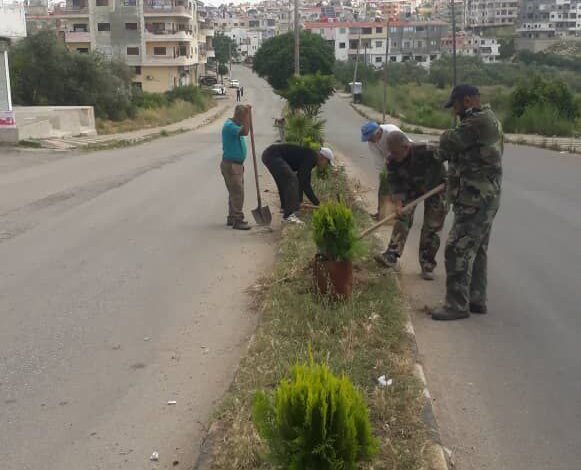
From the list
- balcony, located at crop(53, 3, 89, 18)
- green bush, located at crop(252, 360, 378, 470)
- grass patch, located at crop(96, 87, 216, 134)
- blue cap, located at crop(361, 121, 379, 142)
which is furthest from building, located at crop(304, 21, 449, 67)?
green bush, located at crop(252, 360, 378, 470)

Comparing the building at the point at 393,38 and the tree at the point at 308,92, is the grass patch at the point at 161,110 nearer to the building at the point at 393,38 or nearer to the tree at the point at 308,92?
the tree at the point at 308,92

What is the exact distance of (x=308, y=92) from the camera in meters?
25.8

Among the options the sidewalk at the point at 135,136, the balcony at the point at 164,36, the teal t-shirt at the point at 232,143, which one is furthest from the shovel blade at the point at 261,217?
the balcony at the point at 164,36

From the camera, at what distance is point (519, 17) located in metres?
171

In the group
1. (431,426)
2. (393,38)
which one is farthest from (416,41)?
(431,426)

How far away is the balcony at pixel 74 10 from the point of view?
70812 millimetres

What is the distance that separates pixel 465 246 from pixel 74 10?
71200 mm

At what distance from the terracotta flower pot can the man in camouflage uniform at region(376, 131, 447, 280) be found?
1246 millimetres

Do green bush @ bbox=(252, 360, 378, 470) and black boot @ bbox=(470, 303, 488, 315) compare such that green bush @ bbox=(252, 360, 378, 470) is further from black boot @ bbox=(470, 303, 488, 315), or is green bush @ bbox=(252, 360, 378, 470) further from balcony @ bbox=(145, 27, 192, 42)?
balcony @ bbox=(145, 27, 192, 42)

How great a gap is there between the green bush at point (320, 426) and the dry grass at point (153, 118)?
33.0 meters

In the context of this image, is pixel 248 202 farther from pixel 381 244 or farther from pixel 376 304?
pixel 376 304

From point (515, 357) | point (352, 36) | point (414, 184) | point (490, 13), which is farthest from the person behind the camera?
point (490, 13)

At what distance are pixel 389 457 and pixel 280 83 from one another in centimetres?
6343

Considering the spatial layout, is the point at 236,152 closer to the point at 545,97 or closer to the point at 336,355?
the point at 336,355
